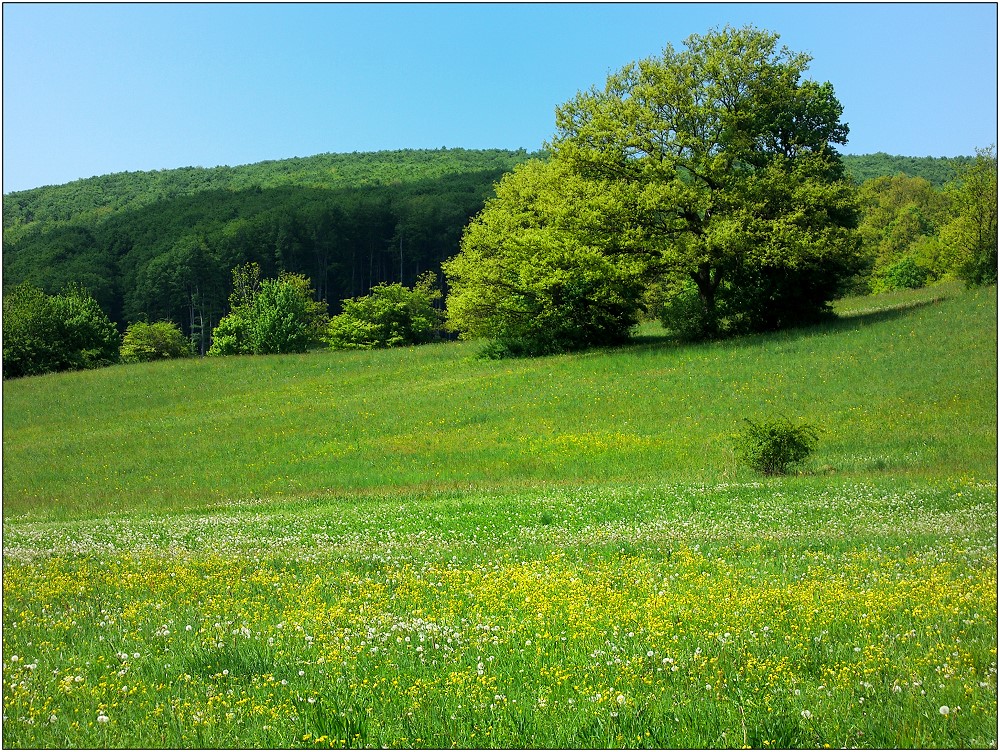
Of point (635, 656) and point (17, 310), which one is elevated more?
point (17, 310)

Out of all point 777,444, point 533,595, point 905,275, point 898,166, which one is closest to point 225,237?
point 905,275

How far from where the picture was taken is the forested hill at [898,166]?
132m

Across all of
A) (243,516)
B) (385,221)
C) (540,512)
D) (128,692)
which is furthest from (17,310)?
(385,221)

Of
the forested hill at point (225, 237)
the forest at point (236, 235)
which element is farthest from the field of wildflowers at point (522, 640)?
the forested hill at point (225, 237)

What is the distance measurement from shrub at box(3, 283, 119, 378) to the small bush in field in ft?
219

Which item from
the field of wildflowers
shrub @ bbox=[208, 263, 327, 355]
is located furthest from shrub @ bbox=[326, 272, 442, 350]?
the field of wildflowers

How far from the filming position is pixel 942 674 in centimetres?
627

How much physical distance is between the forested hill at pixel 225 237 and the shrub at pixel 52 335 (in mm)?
49727

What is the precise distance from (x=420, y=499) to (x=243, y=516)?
178 inches

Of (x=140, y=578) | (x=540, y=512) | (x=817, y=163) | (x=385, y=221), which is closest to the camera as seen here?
(x=140, y=578)

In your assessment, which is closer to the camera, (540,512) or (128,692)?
(128,692)

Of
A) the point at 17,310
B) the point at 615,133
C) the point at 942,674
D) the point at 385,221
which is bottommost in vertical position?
the point at 942,674

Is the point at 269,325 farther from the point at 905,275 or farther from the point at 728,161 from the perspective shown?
the point at 905,275

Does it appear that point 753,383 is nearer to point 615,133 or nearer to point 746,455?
point 746,455
